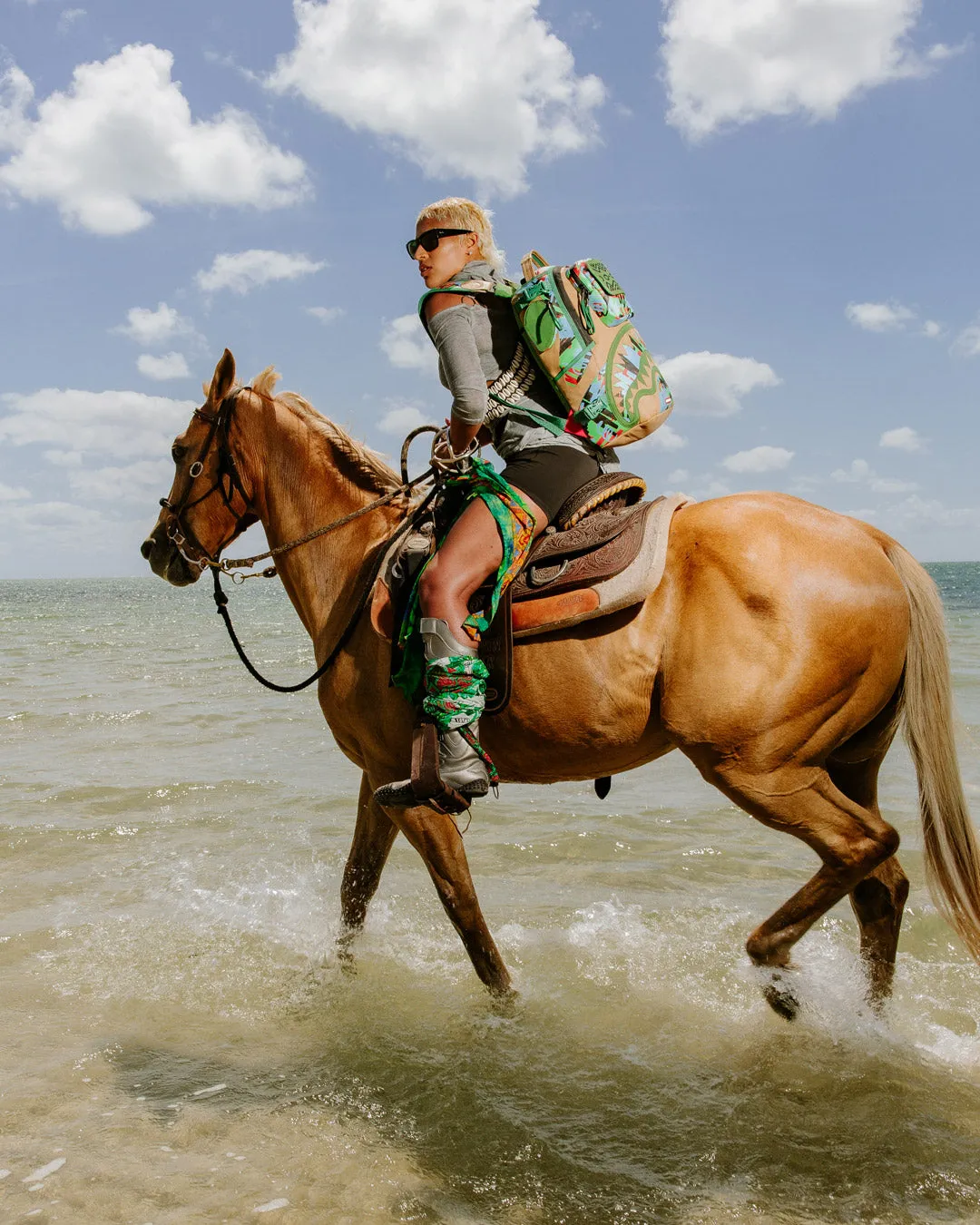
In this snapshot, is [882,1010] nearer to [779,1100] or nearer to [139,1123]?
[779,1100]

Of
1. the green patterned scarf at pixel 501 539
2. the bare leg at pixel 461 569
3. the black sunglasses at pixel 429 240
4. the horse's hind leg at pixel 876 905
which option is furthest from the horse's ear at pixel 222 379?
the horse's hind leg at pixel 876 905

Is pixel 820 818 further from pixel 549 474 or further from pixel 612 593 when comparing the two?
pixel 549 474

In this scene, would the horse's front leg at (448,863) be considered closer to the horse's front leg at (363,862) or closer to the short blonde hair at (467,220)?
the horse's front leg at (363,862)

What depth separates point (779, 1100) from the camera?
388cm

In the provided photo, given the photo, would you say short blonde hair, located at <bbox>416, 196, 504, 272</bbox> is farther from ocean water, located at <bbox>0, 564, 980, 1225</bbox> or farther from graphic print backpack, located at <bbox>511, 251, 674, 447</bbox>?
ocean water, located at <bbox>0, 564, 980, 1225</bbox>

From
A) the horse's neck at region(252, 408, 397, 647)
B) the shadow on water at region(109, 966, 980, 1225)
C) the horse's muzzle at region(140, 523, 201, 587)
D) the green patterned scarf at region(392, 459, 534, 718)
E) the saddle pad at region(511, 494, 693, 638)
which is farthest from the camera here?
the horse's muzzle at region(140, 523, 201, 587)

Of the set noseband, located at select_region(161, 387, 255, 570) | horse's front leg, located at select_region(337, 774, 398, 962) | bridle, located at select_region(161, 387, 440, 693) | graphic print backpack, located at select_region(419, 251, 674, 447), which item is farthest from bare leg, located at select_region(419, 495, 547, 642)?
noseband, located at select_region(161, 387, 255, 570)

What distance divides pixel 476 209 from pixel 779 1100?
4006 millimetres

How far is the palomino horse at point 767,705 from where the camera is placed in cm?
355

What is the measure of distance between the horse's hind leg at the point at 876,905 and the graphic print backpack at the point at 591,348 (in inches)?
69.5

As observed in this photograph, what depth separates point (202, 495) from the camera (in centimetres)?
491

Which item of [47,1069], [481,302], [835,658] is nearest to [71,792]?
[47,1069]

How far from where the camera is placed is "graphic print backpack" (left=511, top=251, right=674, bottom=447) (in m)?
3.89

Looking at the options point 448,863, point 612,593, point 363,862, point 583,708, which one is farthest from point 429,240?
point 363,862
